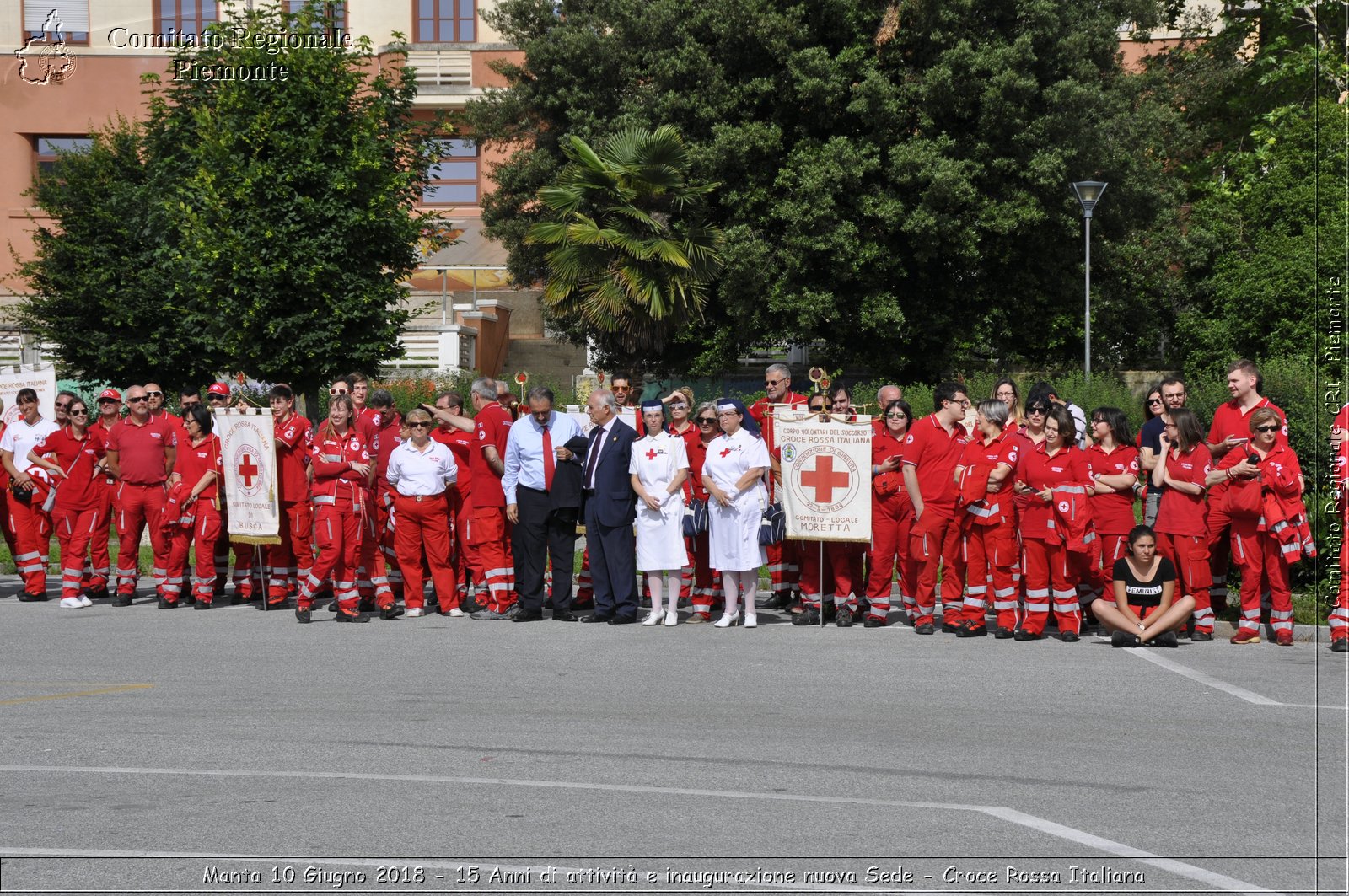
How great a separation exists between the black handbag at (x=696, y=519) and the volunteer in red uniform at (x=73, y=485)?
621cm

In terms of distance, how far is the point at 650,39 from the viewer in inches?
1222

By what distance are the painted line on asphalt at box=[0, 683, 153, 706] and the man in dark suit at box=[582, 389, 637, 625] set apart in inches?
176

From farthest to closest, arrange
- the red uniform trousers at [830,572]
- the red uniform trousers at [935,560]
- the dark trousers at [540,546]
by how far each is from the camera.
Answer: the dark trousers at [540,546], the red uniform trousers at [830,572], the red uniform trousers at [935,560]

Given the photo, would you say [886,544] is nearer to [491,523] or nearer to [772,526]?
[772,526]

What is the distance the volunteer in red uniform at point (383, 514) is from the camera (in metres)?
14.0

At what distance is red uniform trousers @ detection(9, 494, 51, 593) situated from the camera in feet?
50.5

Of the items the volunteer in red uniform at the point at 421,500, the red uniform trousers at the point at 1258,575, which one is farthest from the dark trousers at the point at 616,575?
the red uniform trousers at the point at 1258,575

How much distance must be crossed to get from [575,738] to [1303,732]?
13.5 ft

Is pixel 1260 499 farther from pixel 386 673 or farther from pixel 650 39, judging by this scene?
pixel 650 39

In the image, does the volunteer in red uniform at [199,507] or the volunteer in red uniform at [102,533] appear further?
the volunteer in red uniform at [102,533]

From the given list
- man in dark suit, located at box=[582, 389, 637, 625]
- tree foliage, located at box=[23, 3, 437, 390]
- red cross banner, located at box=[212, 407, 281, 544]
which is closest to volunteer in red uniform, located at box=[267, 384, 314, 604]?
red cross banner, located at box=[212, 407, 281, 544]

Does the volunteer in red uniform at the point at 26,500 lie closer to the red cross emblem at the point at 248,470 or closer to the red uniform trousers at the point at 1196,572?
the red cross emblem at the point at 248,470

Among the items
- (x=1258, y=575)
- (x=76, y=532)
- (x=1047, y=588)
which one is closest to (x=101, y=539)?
(x=76, y=532)

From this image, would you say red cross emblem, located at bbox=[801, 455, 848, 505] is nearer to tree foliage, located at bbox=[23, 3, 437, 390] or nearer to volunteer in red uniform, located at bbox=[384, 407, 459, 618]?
volunteer in red uniform, located at bbox=[384, 407, 459, 618]
